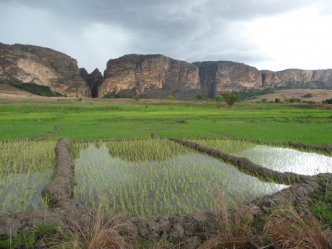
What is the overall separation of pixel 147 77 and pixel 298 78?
102 meters

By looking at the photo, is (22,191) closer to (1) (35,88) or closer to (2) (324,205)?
(2) (324,205)

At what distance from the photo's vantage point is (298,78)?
186750mm

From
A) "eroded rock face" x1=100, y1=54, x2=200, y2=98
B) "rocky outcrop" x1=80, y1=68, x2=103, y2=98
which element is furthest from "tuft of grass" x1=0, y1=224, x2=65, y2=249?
"rocky outcrop" x1=80, y1=68, x2=103, y2=98

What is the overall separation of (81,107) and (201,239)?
4343cm

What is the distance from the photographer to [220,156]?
12.7 meters

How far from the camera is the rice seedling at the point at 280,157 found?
35.7ft

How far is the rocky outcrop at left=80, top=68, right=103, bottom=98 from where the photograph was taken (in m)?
132

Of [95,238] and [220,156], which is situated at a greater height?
[95,238]

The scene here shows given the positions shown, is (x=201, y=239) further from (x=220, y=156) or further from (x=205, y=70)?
(x=205, y=70)

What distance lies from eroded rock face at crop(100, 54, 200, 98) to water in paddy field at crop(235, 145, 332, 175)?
391 feet

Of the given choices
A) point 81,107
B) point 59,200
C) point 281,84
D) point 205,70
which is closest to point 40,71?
point 81,107

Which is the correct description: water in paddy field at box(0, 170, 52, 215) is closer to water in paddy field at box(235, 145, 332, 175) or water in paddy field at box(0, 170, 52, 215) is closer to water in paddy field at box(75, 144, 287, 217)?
water in paddy field at box(75, 144, 287, 217)

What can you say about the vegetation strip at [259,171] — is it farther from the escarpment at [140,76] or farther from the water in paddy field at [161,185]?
the escarpment at [140,76]

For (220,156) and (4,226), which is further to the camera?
(220,156)
